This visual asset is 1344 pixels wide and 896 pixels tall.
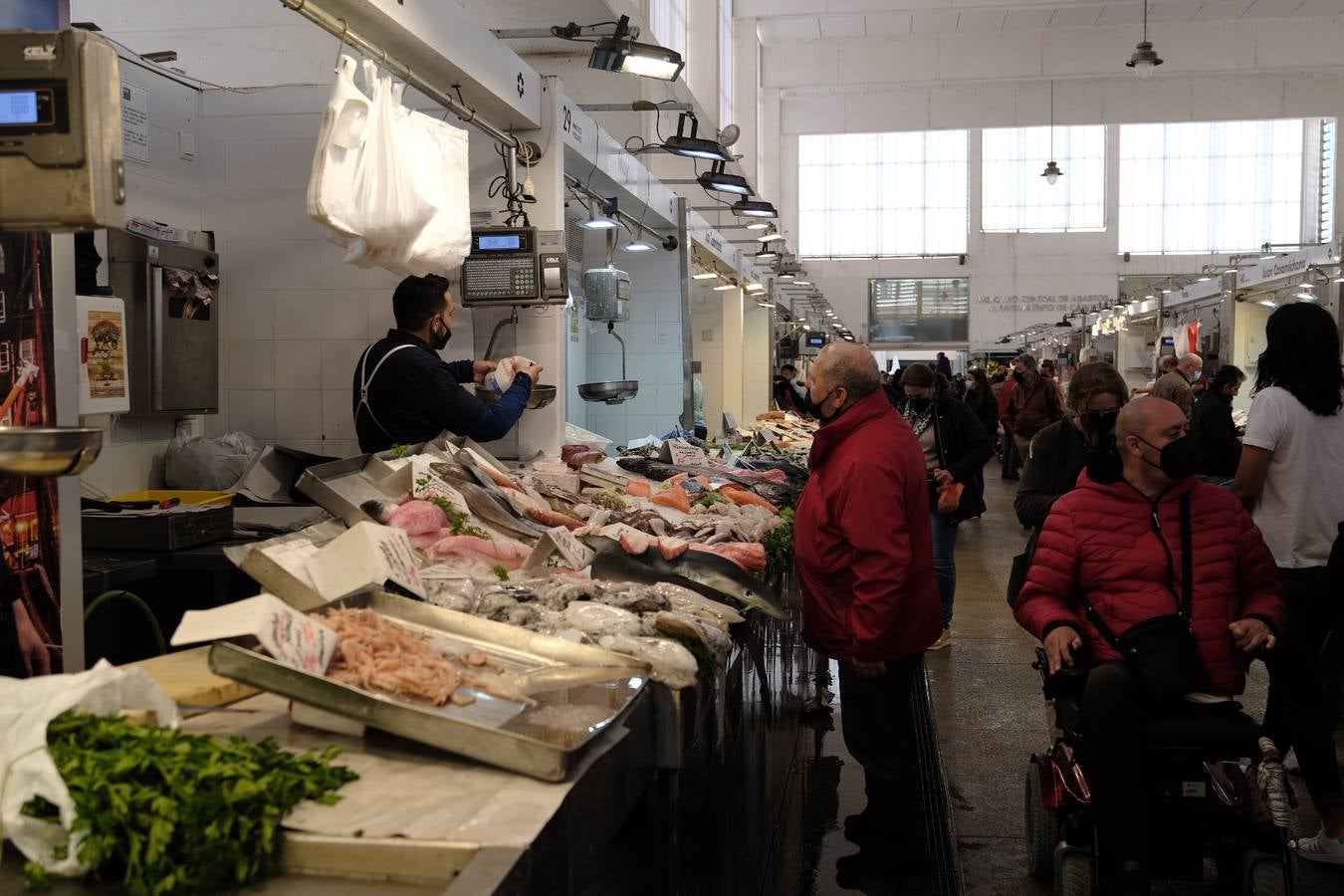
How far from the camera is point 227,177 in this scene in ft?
22.2

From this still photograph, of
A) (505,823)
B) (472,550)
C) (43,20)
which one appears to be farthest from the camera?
(472,550)

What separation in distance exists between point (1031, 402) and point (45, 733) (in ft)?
44.5

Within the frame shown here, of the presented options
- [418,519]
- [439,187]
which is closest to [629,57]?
[439,187]

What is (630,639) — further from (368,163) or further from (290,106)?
(290,106)

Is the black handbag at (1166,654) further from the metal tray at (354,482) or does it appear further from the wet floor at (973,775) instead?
the metal tray at (354,482)

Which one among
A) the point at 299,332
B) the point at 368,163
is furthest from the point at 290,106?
the point at 368,163

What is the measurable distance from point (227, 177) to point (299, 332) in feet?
3.17

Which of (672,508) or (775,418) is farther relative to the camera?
(775,418)

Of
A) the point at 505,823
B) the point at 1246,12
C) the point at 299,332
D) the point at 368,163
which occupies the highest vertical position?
the point at 1246,12

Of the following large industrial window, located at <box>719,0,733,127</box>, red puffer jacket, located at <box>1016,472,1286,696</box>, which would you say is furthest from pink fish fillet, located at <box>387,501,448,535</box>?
large industrial window, located at <box>719,0,733,127</box>

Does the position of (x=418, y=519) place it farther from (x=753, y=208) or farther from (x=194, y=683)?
(x=753, y=208)

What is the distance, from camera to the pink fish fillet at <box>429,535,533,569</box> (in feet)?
12.1

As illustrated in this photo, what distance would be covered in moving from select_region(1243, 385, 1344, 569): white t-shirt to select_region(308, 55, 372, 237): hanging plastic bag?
328 centimetres

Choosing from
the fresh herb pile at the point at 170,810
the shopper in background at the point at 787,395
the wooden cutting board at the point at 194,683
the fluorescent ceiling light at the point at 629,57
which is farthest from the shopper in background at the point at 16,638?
the shopper in background at the point at 787,395
